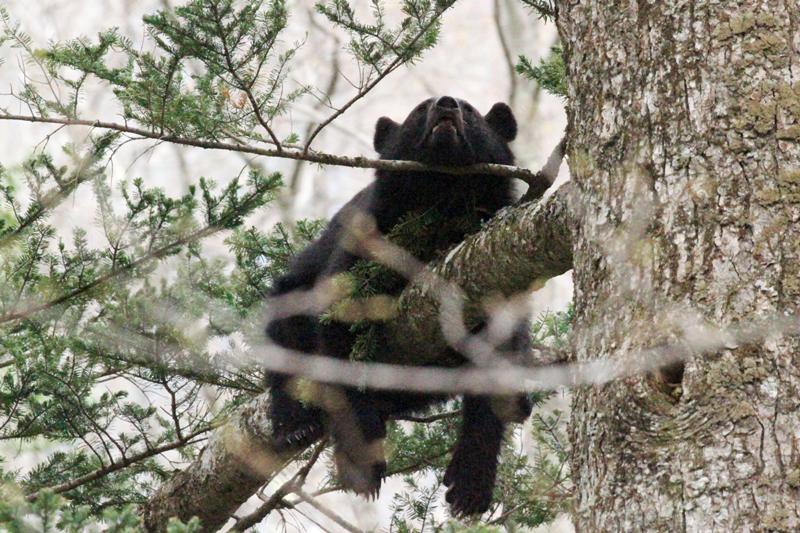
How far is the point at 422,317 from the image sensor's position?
4969mm

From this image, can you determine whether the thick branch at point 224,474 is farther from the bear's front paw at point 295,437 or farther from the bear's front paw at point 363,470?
the bear's front paw at point 363,470

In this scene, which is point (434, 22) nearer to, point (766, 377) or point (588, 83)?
point (588, 83)

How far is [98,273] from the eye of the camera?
5.71 meters

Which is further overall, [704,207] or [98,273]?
[98,273]

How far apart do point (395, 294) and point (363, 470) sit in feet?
3.16

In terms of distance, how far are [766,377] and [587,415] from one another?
56 centimetres

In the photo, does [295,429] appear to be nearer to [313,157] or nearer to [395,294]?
[395,294]

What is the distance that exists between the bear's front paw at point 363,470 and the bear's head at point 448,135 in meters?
1.60

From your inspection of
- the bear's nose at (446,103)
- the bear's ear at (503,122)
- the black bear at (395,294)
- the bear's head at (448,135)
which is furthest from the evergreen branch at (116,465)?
the bear's ear at (503,122)

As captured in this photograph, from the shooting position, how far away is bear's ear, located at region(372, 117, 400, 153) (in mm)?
6777

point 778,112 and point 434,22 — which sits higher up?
point 434,22

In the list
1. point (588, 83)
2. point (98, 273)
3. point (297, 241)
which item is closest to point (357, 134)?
point (297, 241)

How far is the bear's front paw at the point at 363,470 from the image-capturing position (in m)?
5.39

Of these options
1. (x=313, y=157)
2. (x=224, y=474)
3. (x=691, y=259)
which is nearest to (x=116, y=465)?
(x=224, y=474)
